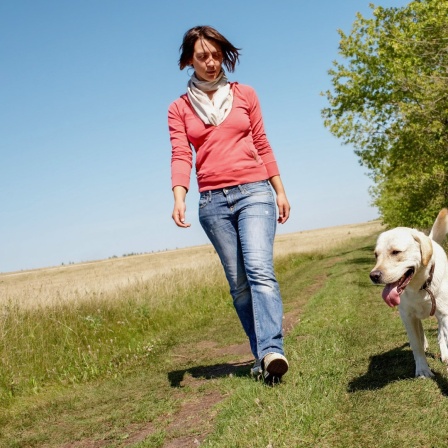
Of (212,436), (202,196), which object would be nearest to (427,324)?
(202,196)

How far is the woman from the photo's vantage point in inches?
187

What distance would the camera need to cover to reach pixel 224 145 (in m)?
4.85

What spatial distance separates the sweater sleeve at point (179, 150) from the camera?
4.97 meters

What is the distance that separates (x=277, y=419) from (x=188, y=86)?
3145mm

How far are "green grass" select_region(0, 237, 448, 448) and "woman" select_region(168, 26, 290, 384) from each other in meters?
0.68

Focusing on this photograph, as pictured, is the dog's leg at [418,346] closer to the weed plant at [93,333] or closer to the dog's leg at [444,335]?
the dog's leg at [444,335]

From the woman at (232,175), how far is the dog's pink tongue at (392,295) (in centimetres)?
96

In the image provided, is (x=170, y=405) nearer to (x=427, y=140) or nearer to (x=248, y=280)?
(x=248, y=280)

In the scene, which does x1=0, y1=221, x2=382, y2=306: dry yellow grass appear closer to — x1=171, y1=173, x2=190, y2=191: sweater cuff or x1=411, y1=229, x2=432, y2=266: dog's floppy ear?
x1=171, y1=173, x2=190, y2=191: sweater cuff

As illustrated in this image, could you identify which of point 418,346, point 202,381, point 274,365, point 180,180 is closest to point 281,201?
point 180,180

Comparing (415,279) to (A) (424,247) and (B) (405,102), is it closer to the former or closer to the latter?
(A) (424,247)

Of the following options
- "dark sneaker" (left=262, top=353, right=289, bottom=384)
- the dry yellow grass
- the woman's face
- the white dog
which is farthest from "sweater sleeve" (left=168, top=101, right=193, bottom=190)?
the dry yellow grass

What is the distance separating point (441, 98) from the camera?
16453 millimetres

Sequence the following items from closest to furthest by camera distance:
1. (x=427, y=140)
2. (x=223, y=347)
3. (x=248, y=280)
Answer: (x=248, y=280)
(x=223, y=347)
(x=427, y=140)
